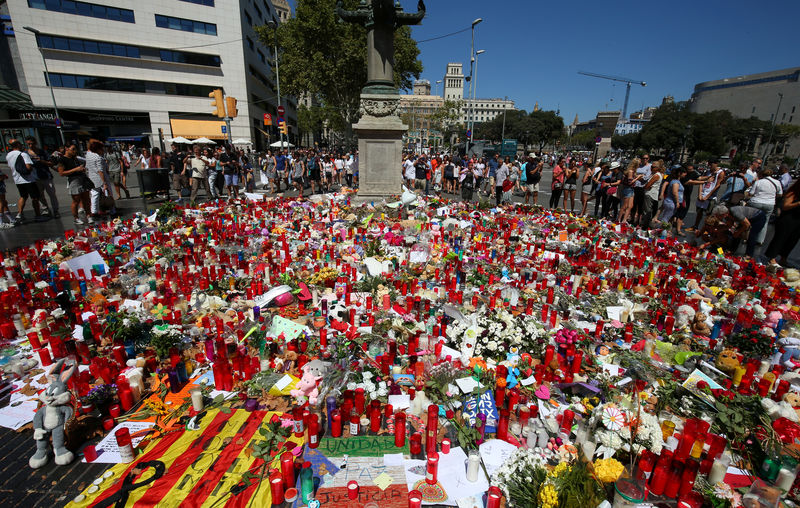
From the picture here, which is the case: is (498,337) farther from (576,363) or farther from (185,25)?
(185,25)

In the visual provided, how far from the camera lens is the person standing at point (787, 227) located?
7.12 metres

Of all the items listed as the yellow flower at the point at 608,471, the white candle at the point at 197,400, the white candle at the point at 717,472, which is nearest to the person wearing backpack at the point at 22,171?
the white candle at the point at 197,400

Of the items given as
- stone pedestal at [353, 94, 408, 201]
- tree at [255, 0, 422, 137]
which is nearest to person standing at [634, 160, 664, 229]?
stone pedestal at [353, 94, 408, 201]

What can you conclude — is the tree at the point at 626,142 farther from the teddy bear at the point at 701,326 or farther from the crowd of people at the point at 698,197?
the teddy bear at the point at 701,326

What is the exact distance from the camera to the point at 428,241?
26.8ft

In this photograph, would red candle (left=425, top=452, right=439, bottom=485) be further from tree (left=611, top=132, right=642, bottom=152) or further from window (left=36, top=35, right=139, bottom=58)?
tree (left=611, top=132, right=642, bottom=152)

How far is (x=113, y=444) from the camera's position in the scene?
301 centimetres

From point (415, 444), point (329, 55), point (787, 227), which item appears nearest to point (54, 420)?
point (415, 444)

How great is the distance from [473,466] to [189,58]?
1742 inches

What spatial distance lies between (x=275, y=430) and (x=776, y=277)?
8553mm

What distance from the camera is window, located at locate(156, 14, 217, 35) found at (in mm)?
34125

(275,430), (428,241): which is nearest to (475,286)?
(428,241)

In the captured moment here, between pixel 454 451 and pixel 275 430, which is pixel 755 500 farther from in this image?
pixel 275 430

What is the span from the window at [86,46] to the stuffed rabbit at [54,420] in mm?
41752
